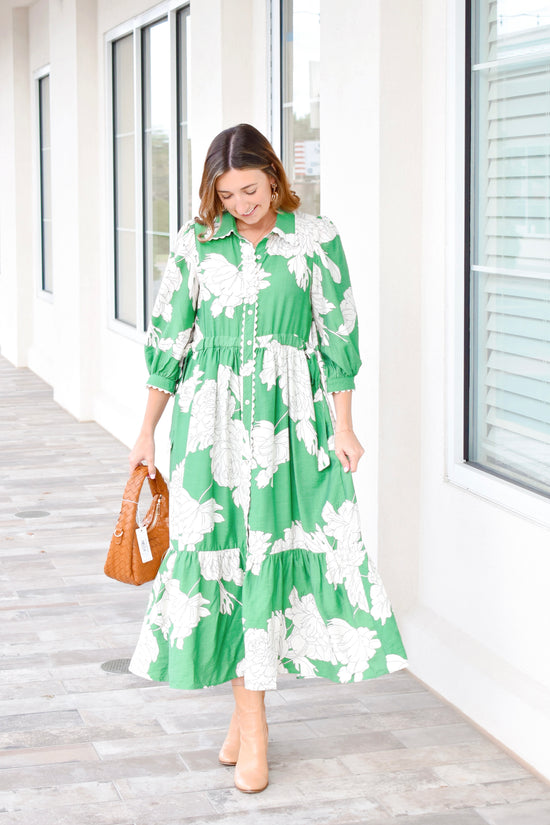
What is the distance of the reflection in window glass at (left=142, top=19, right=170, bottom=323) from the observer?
6.68 m

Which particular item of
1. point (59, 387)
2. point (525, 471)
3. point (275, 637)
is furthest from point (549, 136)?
point (59, 387)

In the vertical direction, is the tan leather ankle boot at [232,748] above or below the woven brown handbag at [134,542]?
below

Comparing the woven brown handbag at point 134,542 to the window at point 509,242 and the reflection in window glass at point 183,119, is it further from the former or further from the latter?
the reflection in window glass at point 183,119

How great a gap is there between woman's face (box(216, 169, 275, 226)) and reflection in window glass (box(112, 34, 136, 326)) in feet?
16.3

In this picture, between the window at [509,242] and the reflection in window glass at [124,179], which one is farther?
the reflection in window glass at [124,179]

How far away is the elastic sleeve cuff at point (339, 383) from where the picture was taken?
2742mm

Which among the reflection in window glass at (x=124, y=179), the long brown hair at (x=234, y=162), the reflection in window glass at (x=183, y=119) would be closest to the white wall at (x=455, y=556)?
the long brown hair at (x=234, y=162)

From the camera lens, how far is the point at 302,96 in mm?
4867

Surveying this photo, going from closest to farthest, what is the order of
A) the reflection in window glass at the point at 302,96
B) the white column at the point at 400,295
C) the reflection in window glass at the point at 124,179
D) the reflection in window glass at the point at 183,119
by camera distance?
the white column at the point at 400,295 < the reflection in window glass at the point at 302,96 < the reflection in window glass at the point at 183,119 < the reflection in window glass at the point at 124,179

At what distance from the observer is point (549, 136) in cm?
288

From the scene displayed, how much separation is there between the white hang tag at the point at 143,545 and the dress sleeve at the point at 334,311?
545mm

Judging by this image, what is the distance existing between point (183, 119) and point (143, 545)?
13.6ft

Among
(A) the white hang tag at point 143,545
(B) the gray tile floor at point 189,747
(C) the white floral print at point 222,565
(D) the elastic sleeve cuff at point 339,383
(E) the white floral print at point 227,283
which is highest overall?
(E) the white floral print at point 227,283

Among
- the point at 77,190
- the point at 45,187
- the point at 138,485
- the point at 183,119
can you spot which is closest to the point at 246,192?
the point at 138,485
